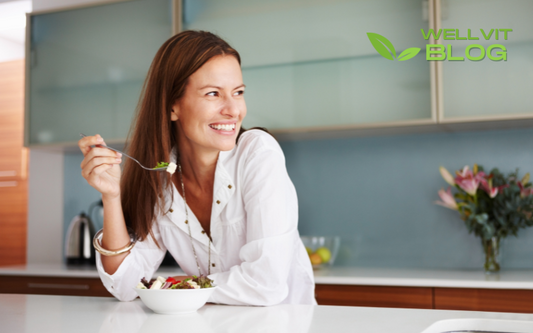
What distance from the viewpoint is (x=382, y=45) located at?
2.22 m

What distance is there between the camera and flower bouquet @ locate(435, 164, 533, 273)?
6.81 feet

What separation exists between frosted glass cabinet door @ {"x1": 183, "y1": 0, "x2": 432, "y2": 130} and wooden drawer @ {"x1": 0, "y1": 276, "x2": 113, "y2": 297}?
103cm

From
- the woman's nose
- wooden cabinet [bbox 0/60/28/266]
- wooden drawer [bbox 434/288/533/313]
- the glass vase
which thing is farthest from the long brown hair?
wooden cabinet [bbox 0/60/28/266]

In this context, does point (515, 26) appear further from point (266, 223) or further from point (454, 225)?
point (266, 223)

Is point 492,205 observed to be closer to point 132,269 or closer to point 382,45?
point 382,45

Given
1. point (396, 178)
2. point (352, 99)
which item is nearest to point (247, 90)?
point (352, 99)

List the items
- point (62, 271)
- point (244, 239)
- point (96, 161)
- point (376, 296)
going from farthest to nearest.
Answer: point (62, 271)
point (376, 296)
point (244, 239)
point (96, 161)

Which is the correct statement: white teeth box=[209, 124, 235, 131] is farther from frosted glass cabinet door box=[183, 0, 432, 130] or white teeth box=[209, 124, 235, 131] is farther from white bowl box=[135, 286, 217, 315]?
frosted glass cabinet door box=[183, 0, 432, 130]

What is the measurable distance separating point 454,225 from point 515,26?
0.91 meters

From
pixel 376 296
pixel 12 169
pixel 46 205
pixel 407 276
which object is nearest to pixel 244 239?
pixel 376 296

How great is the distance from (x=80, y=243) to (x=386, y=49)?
183cm

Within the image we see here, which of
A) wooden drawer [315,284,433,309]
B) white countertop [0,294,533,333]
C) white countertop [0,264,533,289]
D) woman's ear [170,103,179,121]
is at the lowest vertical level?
wooden drawer [315,284,433,309]

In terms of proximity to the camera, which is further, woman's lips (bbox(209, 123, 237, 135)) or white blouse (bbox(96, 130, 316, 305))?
woman's lips (bbox(209, 123, 237, 135))

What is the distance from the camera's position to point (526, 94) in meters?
2.01
